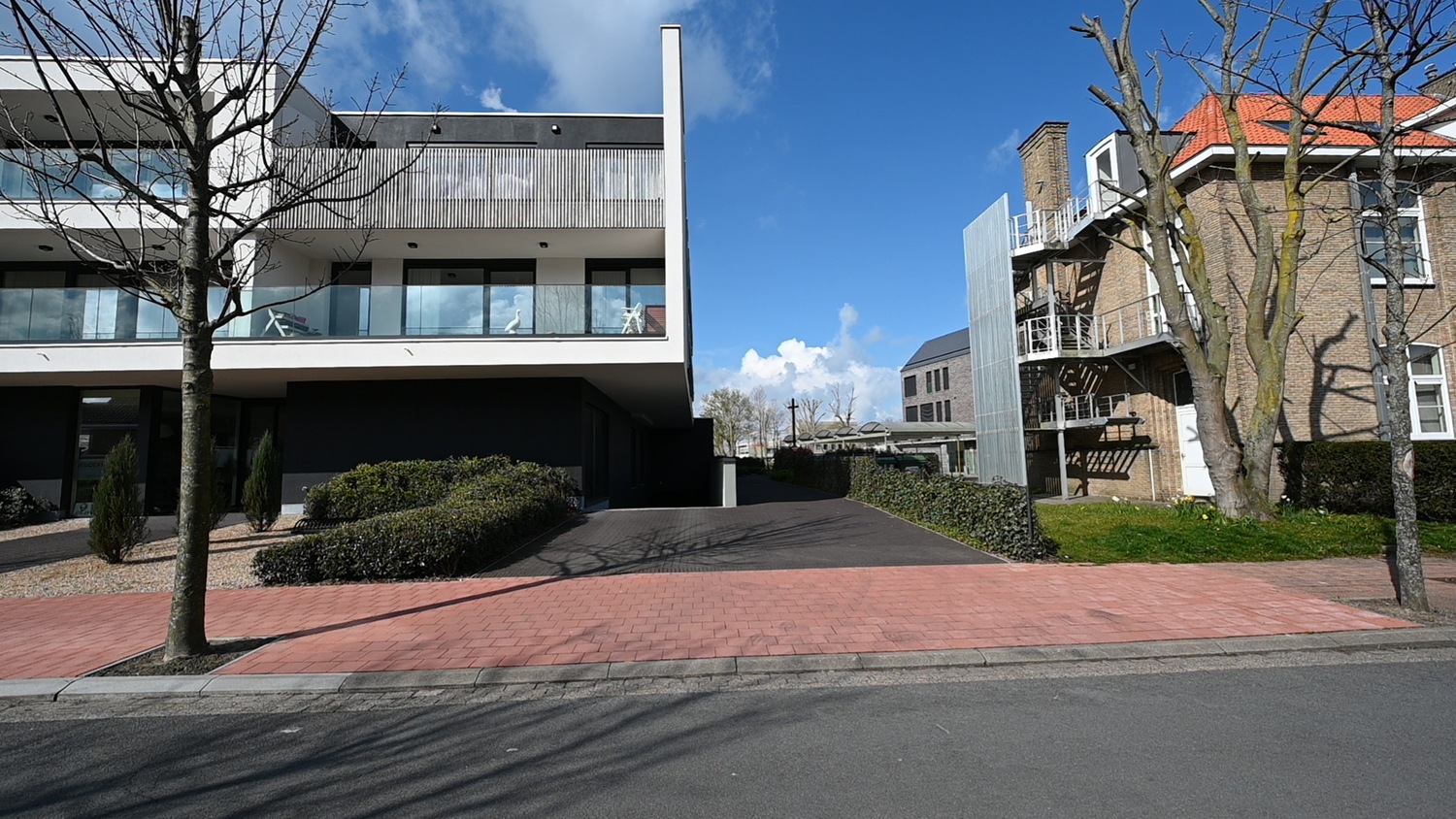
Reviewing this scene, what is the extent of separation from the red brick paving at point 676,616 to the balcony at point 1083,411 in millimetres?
10287

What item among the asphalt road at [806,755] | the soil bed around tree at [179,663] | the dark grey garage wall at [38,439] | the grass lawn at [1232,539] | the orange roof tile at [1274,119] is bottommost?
the asphalt road at [806,755]

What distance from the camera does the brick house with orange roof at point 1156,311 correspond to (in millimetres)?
14211

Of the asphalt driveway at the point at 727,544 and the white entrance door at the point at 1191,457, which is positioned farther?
the white entrance door at the point at 1191,457

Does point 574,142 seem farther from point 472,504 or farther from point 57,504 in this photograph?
point 57,504

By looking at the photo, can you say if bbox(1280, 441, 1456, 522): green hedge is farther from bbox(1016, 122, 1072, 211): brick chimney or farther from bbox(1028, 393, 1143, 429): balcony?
bbox(1016, 122, 1072, 211): brick chimney

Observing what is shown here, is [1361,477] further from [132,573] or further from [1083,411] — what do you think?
[132,573]

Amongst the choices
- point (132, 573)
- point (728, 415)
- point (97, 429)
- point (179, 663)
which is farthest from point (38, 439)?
point (728, 415)

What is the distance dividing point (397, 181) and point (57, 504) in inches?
410

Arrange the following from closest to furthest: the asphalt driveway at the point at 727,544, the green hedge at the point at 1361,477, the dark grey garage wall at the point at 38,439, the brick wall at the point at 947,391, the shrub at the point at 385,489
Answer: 1. the asphalt driveway at the point at 727,544
2. the green hedge at the point at 1361,477
3. the shrub at the point at 385,489
4. the dark grey garage wall at the point at 38,439
5. the brick wall at the point at 947,391

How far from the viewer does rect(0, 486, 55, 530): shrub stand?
14016 mm

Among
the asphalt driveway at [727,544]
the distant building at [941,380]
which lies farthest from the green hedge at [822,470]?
the distant building at [941,380]

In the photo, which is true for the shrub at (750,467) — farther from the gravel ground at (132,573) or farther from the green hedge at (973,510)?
the gravel ground at (132,573)

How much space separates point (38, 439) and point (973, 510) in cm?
1958

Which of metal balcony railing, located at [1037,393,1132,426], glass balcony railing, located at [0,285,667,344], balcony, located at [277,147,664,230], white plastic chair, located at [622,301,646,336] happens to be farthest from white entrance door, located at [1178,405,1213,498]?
glass balcony railing, located at [0,285,667,344]
